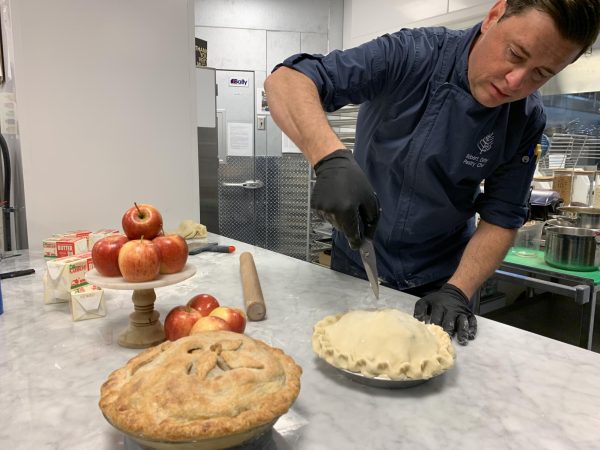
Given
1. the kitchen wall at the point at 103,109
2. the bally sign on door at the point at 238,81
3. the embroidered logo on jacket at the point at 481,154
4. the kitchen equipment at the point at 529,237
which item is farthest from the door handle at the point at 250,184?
the embroidered logo on jacket at the point at 481,154

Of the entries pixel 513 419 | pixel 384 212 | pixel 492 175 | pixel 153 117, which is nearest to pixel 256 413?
pixel 513 419

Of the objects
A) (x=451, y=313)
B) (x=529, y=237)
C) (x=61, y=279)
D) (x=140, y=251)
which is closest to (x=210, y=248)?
(x=61, y=279)

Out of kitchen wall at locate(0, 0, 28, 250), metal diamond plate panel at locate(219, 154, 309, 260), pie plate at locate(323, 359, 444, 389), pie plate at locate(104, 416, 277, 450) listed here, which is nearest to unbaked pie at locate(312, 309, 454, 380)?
pie plate at locate(323, 359, 444, 389)

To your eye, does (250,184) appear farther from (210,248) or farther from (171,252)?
(171,252)

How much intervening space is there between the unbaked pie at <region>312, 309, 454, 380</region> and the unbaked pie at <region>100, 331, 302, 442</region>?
150mm

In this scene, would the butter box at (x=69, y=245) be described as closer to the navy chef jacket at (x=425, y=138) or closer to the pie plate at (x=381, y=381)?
the navy chef jacket at (x=425, y=138)

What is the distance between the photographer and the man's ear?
114 centimetres

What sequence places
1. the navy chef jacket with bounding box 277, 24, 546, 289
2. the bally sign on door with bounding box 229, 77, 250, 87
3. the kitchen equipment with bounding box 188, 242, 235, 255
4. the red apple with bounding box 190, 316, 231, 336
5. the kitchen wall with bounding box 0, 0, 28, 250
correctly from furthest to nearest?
the bally sign on door with bounding box 229, 77, 250, 87
the kitchen wall with bounding box 0, 0, 28, 250
the kitchen equipment with bounding box 188, 242, 235, 255
the navy chef jacket with bounding box 277, 24, 546, 289
the red apple with bounding box 190, 316, 231, 336

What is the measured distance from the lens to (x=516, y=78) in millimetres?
1113

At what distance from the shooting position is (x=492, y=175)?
4.88 ft

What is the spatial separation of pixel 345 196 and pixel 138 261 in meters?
0.47

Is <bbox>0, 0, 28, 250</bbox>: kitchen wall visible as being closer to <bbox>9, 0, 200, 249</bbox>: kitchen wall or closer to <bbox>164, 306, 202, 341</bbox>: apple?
<bbox>9, 0, 200, 249</bbox>: kitchen wall

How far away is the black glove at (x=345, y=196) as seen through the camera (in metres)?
0.98

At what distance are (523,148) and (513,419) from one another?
0.98m
